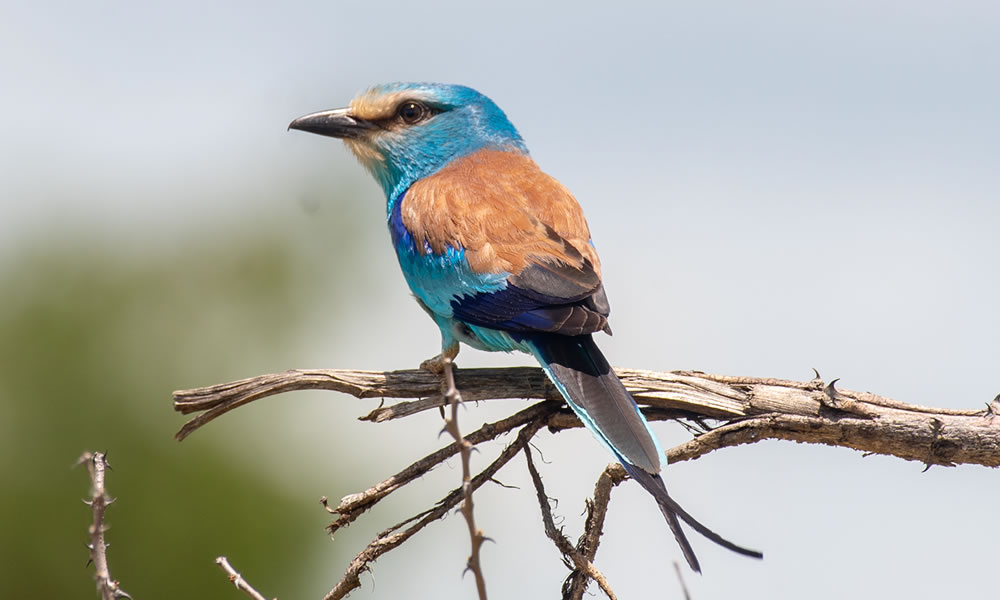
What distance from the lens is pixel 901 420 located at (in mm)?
3730

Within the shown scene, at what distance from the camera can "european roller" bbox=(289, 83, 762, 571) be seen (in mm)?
3773

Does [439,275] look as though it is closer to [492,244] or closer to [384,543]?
[492,244]

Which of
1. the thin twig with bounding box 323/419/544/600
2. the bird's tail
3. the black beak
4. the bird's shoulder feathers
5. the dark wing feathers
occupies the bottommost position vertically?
the thin twig with bounding box 323/419/544/600

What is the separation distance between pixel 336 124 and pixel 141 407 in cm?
444

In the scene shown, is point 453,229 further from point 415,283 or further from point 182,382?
point 182,382

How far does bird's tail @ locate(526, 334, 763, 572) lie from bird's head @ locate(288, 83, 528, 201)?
149 centimetres

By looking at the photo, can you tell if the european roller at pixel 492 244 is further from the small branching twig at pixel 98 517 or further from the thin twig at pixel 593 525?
the small branching twig at pixel 98 517

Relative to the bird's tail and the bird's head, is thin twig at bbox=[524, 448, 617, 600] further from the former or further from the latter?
the bird's head

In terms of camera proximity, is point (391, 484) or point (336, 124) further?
point (336, 124)

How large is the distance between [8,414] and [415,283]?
18.6ft

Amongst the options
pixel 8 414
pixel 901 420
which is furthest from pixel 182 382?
pixel 901 420

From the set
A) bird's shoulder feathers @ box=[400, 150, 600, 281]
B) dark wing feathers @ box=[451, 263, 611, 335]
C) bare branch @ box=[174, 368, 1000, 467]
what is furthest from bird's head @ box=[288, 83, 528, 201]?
bare branch @ box=[174, 368, 1000, 467]

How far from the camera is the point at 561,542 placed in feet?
11.5

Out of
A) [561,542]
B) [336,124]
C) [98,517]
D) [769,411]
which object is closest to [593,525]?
[561,542]
